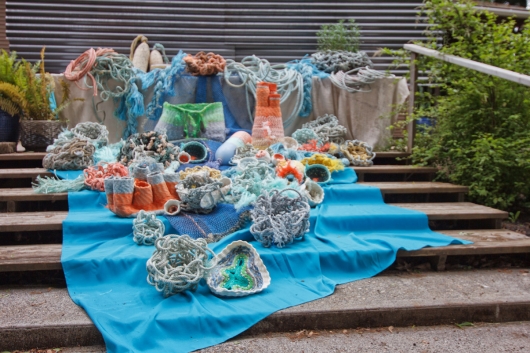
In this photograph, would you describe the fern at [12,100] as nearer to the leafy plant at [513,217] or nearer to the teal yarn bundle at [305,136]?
the teal yarn bundle at [305,136]

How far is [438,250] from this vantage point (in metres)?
3.35

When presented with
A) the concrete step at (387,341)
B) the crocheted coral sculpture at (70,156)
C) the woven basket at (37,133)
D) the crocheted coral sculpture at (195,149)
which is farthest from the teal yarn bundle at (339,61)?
the concrete step at (387,341)

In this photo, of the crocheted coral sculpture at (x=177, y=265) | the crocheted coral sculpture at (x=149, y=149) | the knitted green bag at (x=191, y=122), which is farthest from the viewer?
the knitted green bag at (x=191, y=122)

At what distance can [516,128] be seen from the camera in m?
4.39

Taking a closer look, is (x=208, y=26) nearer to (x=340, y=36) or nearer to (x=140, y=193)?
(x=340, y=36)

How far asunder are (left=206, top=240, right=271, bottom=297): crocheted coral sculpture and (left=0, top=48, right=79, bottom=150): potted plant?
Answer: 305 centimetres

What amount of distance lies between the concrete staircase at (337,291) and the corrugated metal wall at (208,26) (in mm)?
3971

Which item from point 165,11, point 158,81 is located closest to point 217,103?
point 158,81

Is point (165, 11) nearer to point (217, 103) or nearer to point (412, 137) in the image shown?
point (217, 103)

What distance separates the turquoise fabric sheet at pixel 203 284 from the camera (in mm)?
2432

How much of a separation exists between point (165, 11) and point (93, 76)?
225 cm

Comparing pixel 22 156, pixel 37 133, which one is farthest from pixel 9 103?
pixel 22 156

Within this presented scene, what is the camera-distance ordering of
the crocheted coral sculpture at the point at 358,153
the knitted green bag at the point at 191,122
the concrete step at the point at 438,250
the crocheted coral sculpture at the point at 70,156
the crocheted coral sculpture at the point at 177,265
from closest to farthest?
the crocheted coral sculpture at the point at 177,265 → the concrete step at the point at 438,250 → the crocheted coral sculpture at the point at 70,156 → the crocheted coral sculpture at the point at 358,153 → the knitted green bag at the point at 191,122

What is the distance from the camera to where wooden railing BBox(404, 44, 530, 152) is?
3.84m
